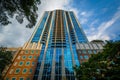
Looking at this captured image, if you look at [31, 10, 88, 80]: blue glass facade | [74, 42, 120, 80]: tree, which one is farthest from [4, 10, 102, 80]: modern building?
[74, 42, 120, 80]: tree

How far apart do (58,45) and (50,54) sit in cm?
706

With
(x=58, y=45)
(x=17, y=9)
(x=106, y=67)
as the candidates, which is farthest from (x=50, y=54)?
(x=17, y=9)

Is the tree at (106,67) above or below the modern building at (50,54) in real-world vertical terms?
below

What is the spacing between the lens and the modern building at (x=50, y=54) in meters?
31.9

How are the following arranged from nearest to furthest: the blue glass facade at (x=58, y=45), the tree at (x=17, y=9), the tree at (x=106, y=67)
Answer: the tree at (x=17, y=9) < the tree at (x=106, y=67) < the blue glass facade at (x=58, y=45)

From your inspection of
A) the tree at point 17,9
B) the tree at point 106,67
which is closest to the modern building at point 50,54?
the tree at point 106,67

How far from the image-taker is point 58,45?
44.7m

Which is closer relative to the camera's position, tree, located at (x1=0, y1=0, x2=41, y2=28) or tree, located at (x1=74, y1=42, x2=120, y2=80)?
tree, located at (x1=0, y1=0, x2=41, y2=28)

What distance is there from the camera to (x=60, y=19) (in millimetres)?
66125

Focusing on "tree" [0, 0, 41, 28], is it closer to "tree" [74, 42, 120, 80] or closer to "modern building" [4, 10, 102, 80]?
"tree" [74, 42, 120, 80]

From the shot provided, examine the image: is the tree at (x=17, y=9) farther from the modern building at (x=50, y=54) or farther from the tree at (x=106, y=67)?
the modern building at (x=50, y=54)

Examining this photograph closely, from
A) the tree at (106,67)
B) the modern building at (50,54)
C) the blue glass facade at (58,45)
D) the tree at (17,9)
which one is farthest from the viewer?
the blue glass facade at (58,45)

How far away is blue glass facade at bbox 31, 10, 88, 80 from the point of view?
107 feet

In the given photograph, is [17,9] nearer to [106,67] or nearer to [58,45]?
[106,67]
